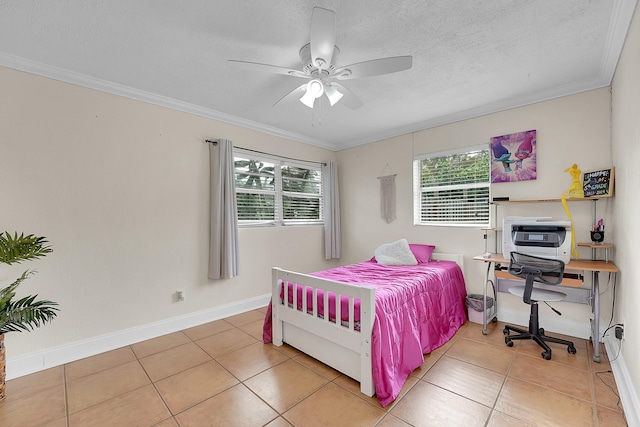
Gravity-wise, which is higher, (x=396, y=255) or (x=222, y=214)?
(x=222, y=214)

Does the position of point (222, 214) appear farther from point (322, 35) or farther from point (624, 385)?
point (624, 385)

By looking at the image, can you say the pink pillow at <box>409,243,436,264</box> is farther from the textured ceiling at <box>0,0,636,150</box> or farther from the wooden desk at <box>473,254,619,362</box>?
the textured ceiling at <box>0,0,636,150</box>

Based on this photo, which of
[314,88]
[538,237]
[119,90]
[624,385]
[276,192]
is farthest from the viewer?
[276,192]

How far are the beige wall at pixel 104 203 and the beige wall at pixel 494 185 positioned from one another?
6.97 feet

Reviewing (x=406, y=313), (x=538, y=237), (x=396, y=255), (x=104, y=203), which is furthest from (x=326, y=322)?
(x=104, y=203)

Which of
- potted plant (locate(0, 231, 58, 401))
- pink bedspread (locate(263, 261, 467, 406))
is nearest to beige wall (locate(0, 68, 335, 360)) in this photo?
potted plant (locate(0, 231, 58, 401))

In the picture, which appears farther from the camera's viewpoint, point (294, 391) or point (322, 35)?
point (294, 391)

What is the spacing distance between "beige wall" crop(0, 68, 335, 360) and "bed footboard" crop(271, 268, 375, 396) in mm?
1205

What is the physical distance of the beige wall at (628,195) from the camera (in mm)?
1662

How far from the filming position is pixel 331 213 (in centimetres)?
463

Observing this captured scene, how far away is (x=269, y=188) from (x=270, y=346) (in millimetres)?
2146

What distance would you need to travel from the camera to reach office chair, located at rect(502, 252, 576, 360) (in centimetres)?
232

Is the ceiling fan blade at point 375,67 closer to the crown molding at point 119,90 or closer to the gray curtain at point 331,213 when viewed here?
the crown molding at point 119,90

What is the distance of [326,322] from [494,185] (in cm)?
255
